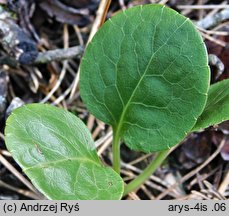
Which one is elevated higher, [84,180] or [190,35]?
[190,35]

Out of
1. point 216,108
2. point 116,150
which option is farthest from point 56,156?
point 216,108

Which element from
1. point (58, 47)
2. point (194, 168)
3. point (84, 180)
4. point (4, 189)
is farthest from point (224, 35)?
point (4, 189)

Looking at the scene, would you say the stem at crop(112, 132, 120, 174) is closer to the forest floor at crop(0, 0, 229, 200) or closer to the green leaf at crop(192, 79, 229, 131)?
the forest floor at crop(0, 0, 229, 200)

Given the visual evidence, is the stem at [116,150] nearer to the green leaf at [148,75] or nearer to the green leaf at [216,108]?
the green leaf at [148,75]

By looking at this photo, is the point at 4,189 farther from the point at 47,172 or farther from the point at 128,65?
the point at 128,65

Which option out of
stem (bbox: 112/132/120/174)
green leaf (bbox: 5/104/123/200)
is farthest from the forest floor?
green leaf (bbox: 5/104/123/200)
